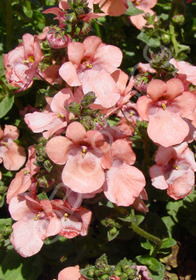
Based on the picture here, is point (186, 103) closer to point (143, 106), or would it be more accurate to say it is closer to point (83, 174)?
point (143, 106)

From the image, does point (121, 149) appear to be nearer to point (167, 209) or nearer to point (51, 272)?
point (167, 209)

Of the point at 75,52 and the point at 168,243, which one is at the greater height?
the point at 75,52

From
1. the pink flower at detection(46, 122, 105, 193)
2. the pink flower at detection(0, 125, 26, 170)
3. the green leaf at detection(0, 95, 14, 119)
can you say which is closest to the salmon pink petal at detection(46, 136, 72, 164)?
the pink flower at detection(46, 122, 105, 193)

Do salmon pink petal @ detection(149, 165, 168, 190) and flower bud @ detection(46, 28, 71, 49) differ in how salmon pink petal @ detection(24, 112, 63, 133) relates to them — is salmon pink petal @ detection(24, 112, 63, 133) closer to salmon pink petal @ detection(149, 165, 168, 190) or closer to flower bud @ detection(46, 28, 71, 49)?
flower bud @ detection(46, 28, 71, 49)

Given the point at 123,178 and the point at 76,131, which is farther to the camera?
the point at 123,178

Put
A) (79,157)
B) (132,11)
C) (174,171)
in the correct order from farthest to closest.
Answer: (132,11), (174,171), (79,157)

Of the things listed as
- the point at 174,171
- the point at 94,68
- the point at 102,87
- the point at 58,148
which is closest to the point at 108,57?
the point at 94,68

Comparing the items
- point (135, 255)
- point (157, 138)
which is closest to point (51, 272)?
point (135, 255)
